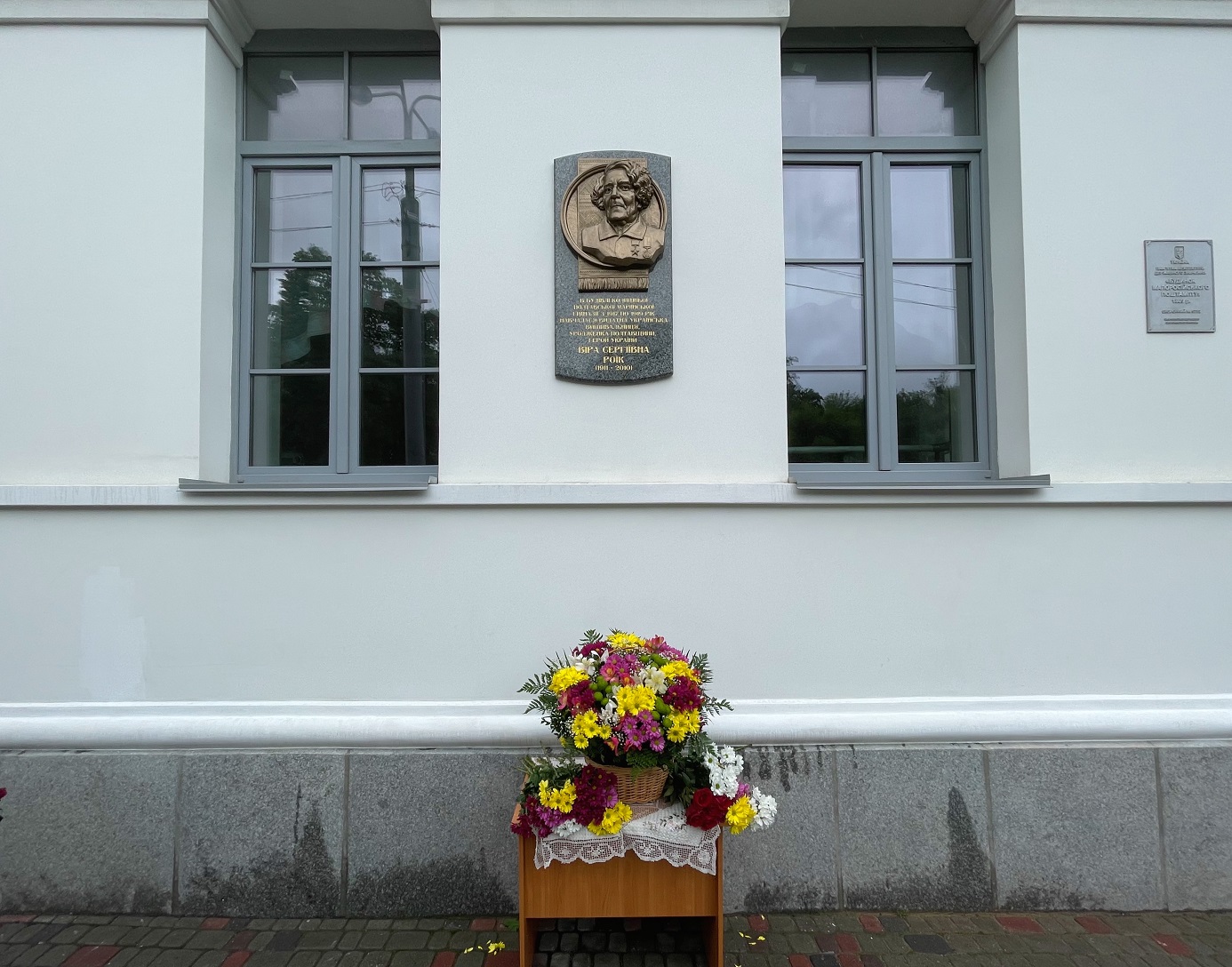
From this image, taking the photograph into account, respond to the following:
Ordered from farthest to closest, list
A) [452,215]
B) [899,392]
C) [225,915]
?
1. [899,392]
2. [452,215]
3. [225,915]

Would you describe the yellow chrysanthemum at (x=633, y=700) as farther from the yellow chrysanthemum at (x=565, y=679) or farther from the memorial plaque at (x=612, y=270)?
the memorial plaque at (x=612, y=270)

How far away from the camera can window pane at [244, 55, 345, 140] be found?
3889 millimetres

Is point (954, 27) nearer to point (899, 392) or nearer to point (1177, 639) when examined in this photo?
point (899, 392)

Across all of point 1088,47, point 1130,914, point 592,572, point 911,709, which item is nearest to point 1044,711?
point 911,709

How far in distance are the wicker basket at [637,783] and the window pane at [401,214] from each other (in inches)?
107

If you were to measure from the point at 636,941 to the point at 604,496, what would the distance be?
189 cm

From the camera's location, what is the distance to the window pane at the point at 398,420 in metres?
3.75

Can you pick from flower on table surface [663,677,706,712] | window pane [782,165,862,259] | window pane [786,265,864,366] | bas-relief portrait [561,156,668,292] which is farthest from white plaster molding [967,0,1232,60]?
flower on table surface [663,677,706,712]

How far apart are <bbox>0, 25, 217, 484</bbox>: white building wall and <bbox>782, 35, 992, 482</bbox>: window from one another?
302 cm

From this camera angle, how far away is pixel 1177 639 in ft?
11.3

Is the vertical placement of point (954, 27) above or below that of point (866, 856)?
above

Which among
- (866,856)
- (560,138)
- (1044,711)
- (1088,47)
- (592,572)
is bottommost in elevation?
(866,856)

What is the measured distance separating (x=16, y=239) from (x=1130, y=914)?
Result: 6.06 meters

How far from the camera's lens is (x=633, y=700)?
2.56 meters
